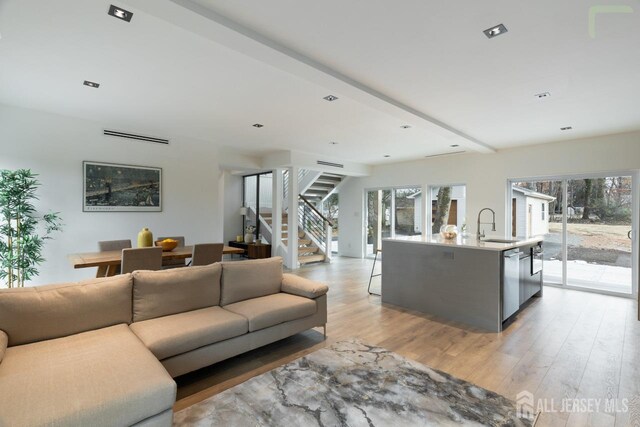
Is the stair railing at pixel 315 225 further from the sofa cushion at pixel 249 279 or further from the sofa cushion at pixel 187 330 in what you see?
the sofa cushion at pixel 187 330

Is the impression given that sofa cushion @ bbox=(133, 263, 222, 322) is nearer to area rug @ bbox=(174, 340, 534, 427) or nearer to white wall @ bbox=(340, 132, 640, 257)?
area rug @ bbox=(174, 340, 534, 427)

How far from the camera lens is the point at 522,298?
4152mm

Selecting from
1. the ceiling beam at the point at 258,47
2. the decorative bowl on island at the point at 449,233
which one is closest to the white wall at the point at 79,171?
the ceiling beam at the point at 258,47

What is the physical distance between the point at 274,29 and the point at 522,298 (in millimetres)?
4449

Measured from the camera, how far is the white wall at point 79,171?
4.39 m

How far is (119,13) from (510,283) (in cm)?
470

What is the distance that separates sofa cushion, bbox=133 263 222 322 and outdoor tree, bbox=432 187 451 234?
20.5 feet

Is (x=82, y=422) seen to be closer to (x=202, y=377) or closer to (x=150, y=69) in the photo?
(x=202, y=377)

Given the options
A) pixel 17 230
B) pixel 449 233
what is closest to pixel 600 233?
pixel 449 233

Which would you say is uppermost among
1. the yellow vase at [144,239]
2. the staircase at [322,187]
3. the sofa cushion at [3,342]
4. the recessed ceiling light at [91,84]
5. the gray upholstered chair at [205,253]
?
the recessed ceiling light at [91,84]

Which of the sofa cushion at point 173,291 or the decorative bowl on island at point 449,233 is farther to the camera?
the decorative bowl on island at point 449,233

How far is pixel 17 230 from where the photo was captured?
397 cm

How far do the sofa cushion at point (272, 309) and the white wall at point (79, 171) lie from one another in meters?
3.45

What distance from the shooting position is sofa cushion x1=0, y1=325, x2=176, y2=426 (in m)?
1.36
